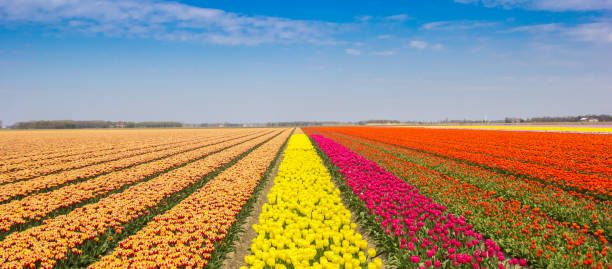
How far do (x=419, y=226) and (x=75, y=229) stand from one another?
786 cm

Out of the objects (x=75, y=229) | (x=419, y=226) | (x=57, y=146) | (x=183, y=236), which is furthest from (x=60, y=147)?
(x=419, y=226)

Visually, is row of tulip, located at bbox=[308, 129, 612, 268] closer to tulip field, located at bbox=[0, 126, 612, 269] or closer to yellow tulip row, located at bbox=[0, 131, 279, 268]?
tulip field, located at bbox=[0, 126, 612, 269]

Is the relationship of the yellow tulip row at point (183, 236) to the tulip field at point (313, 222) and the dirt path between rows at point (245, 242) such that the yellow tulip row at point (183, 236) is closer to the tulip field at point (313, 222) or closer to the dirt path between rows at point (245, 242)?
the tulip field at point (313, 222)

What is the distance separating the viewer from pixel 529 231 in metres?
6.51

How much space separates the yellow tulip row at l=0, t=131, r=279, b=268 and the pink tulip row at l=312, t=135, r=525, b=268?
6421 millimetres

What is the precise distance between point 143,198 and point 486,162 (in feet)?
51.8

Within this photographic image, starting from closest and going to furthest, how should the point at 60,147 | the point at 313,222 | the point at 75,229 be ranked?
the point at 313,222, the point at 75,229, the point at 60,147

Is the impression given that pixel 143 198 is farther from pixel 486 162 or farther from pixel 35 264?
pixel 486 162

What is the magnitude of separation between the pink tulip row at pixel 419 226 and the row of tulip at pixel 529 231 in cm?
38

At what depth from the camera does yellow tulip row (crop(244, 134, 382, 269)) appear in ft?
14.5

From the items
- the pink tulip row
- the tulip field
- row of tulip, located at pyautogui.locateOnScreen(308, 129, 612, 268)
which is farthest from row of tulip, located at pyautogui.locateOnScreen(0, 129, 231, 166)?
row of tulip, located at pyautogui.locateOnScreen(308, 129, 612, 268)

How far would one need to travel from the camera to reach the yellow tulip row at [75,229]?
210 inches

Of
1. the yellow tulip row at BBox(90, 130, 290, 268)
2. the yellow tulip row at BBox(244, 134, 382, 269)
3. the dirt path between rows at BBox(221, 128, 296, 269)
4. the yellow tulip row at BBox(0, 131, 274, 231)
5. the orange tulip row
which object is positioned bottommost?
the dirt path between rows at BBox(221, 128, 296, 269)

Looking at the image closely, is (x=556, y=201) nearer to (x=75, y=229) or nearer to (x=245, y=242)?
(x=245, y=242)
